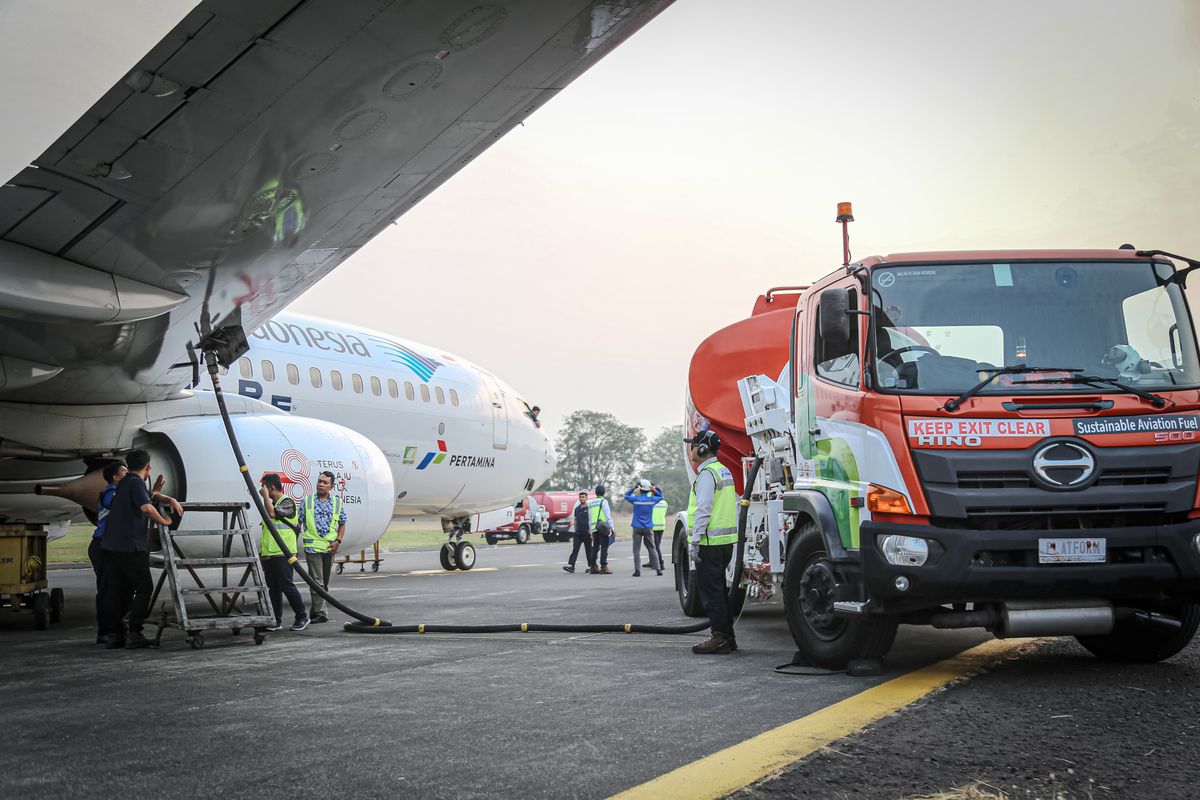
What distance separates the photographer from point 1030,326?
663 cm

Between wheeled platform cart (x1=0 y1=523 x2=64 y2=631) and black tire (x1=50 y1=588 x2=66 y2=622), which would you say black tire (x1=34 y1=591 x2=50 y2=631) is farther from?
black tire (x1=50 y1=588 x2=66 y2=622)

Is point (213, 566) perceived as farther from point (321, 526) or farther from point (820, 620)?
point (820, 620)

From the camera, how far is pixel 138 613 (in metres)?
8.98

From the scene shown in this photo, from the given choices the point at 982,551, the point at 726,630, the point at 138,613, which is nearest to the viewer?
the point at 982,551

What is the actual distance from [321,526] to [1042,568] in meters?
Result: 7.71

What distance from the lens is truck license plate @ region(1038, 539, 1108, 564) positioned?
19.5ft

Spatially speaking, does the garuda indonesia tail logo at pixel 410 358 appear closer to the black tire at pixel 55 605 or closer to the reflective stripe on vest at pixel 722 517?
the black tire at pixel 55 605

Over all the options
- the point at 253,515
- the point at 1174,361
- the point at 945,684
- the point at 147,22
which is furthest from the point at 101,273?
the point at 1174,361

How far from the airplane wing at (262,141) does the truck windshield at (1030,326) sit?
2869mm

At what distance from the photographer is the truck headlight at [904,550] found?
597 centimetres

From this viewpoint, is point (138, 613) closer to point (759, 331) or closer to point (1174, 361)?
point (759, 331)

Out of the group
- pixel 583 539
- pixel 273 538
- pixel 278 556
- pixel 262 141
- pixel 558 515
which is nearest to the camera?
pixel 262 141

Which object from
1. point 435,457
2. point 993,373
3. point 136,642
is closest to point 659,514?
point 435,457

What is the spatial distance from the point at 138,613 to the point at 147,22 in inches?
301
